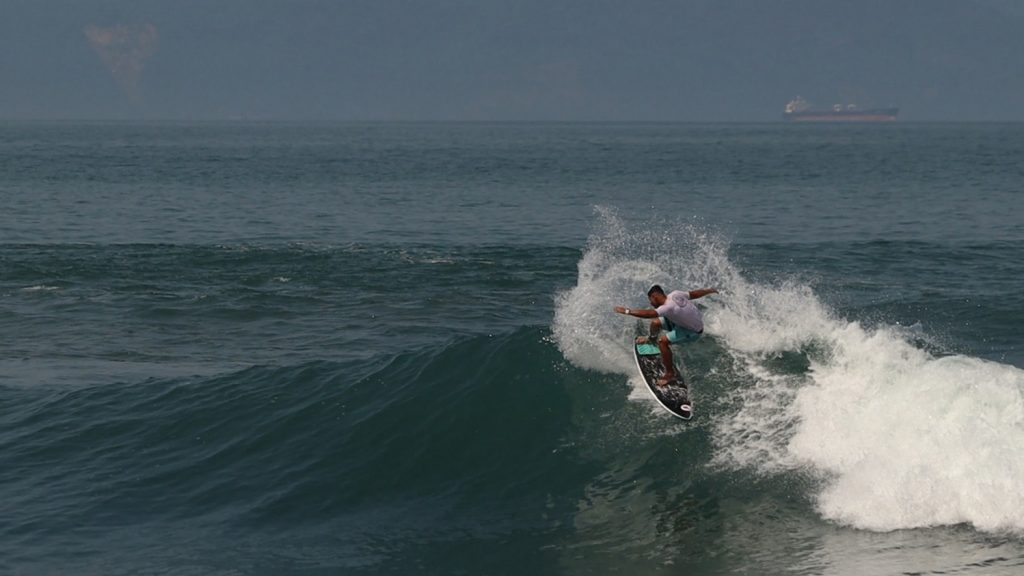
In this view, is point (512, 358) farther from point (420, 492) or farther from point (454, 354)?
point (420, 492)

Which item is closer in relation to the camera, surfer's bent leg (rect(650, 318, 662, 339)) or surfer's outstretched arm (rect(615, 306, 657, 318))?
surfer's outstretched arm (rect(615, 306, 657, 318))

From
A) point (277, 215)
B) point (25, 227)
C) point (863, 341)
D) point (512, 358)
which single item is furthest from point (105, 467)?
point (277, 215)

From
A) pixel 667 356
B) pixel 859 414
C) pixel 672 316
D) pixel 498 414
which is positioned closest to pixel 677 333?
pixel 672 316

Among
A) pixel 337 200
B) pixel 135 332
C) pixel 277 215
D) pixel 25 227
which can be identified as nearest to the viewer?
pixel 135 332

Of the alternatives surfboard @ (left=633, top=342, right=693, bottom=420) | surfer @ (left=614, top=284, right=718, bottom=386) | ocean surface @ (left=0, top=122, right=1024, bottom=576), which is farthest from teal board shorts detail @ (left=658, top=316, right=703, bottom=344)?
ocean surface @ (left=0, top=122, right=1024, bottom=576)

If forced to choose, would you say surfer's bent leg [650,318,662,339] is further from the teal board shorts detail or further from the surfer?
the teal board shorts detail

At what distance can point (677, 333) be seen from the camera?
684 inches

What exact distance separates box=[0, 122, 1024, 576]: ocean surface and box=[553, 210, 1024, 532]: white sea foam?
42mm

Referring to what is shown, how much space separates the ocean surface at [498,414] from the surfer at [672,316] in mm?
1175

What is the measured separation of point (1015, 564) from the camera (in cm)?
1302

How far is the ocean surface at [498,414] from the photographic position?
579 inches

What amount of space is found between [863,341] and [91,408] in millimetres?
12222

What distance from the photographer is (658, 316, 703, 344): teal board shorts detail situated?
1734cm

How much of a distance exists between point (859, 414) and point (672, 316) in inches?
108
